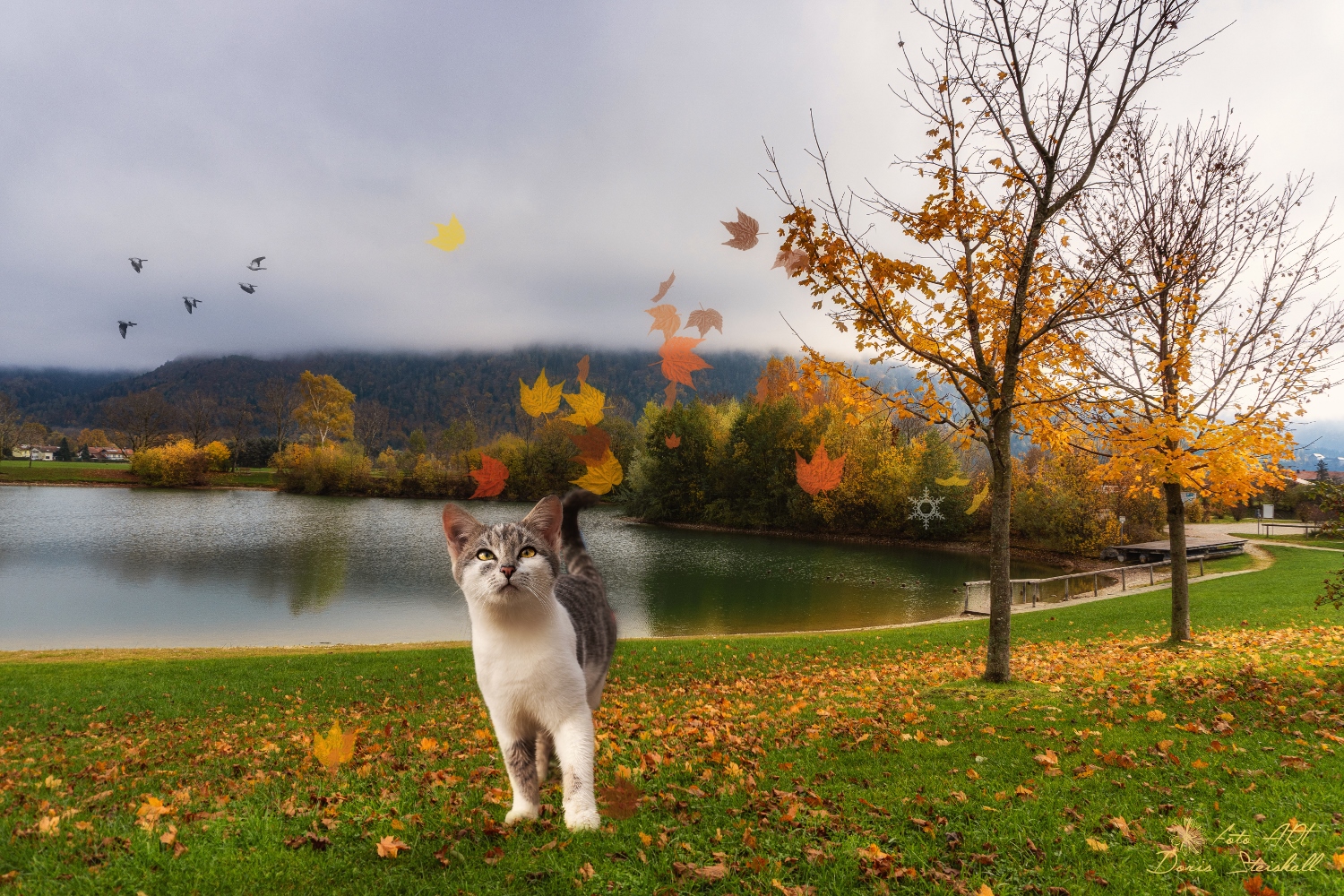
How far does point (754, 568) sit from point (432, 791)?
23752 mm

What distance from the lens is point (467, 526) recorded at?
2312 millimetres

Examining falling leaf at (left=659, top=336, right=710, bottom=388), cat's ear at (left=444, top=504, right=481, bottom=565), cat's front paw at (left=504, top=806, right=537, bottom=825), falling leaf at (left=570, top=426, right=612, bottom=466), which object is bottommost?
cat's front paw at (left=504, top=806, right=537, bottom=825)

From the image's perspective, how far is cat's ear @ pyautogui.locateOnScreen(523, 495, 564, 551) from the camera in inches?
88.9

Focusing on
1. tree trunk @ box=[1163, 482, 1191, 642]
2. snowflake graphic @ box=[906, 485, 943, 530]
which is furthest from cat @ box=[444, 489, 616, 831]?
snowflake graphic @ box=[906, 485, 943, 530]

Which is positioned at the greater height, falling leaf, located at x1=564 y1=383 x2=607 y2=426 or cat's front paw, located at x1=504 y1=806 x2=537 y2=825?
falling leaf, located at x1=564 y1=383 x2=607 y2=426

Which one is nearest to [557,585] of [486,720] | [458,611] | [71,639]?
[486,720]

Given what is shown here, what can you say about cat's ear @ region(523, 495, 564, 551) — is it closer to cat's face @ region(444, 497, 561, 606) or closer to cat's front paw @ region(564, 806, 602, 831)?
cat's face @ region(444, 497, 561, 606)

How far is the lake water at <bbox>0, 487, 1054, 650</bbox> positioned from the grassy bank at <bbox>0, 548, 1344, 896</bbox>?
4.44m

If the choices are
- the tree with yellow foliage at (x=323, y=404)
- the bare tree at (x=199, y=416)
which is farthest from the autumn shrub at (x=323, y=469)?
the bare tree at (x=199, y=416)

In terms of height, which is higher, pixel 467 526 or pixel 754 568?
pixel 467 526

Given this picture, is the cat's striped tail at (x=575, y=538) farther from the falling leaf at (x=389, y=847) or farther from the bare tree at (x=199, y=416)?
the bare tree at (x=199, y=416)

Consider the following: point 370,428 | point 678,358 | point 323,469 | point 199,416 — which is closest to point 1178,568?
point 678,358

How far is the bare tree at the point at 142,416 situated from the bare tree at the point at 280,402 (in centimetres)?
1403

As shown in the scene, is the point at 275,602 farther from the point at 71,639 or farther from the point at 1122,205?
the point at 1122,205
